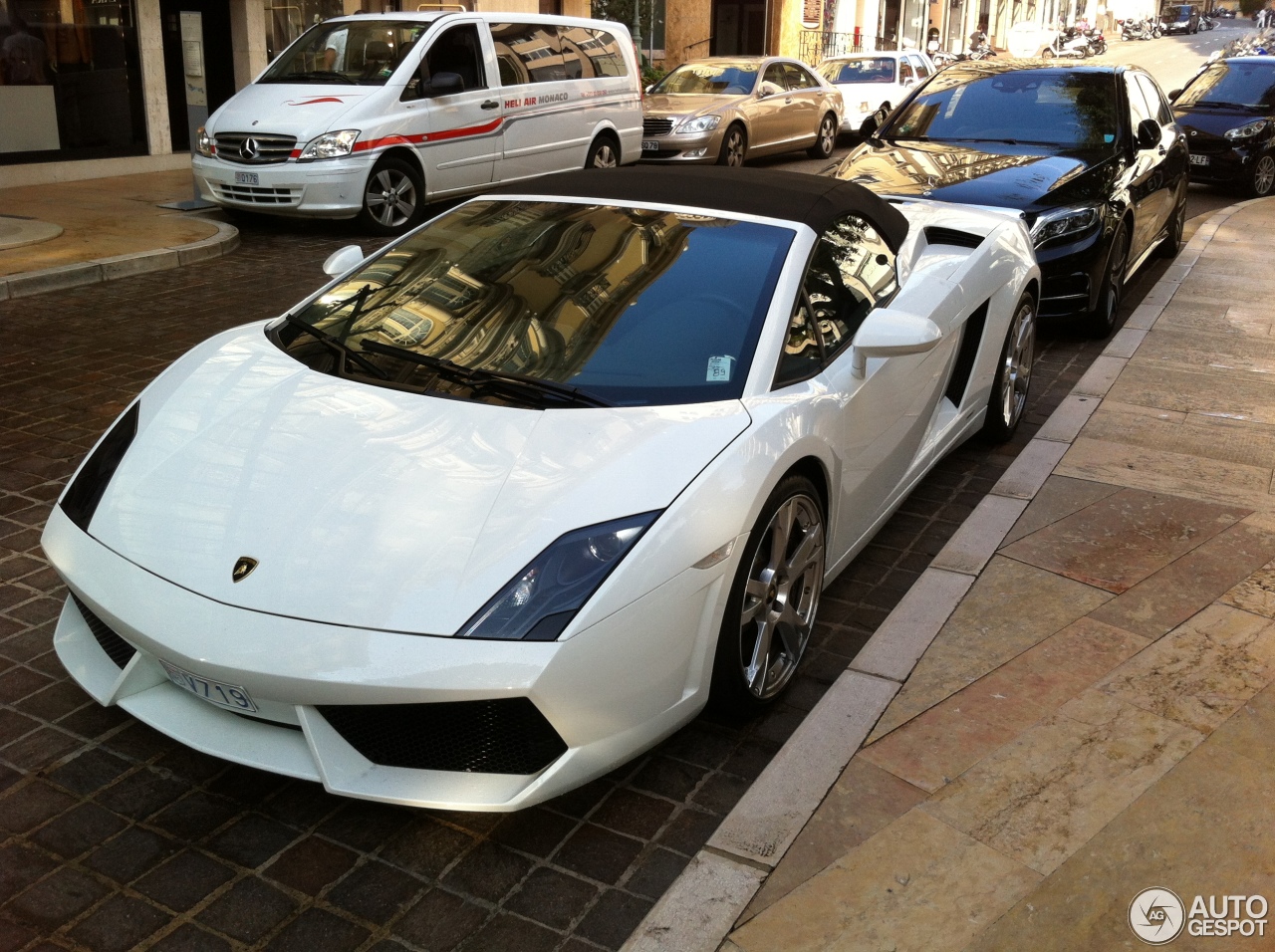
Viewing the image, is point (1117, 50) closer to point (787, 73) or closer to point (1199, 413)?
point (787, 73)

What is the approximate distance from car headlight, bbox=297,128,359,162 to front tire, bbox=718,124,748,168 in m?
6.38

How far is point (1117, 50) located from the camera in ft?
214

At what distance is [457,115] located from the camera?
12.1m

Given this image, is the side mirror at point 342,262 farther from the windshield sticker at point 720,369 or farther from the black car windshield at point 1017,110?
the black car windshield at point 1017,110

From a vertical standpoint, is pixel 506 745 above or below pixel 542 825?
above

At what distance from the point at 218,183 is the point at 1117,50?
2515 inches

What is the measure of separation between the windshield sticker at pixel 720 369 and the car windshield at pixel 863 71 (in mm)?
19884

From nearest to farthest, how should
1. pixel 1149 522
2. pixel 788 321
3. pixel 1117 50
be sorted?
1. pixel 788 321
2. pixel 1149 522
3. pixel 1117 50

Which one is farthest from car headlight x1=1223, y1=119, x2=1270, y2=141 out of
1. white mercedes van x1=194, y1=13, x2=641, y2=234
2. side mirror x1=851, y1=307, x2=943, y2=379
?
side mirror x1=851, y1=307, x2=943, y2=379

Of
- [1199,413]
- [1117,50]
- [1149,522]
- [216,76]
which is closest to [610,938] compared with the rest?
[1149,522]

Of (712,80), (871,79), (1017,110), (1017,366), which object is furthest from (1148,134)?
(871,79)

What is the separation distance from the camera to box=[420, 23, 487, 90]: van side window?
12125 millimetres

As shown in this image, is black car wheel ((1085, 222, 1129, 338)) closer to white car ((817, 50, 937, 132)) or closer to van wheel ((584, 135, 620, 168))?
van wheel ((584, 135, 620, 168))

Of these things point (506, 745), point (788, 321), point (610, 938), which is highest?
point (788, 321)
